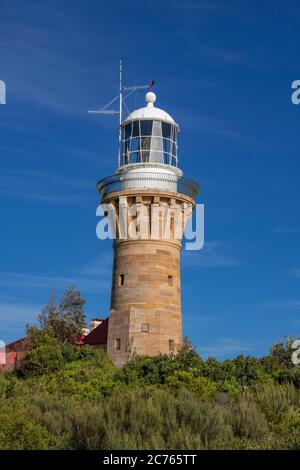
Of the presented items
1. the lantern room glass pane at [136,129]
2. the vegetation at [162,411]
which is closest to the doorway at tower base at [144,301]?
the vegetation at [162,411]

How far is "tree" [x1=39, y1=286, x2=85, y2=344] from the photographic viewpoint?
42344 mm

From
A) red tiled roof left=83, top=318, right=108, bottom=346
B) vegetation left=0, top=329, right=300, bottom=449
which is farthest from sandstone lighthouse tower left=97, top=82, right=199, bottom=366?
vegetation left=0, top=329, right=300, bottom=449

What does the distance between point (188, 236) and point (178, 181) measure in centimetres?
280

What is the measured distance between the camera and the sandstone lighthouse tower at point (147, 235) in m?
35.2

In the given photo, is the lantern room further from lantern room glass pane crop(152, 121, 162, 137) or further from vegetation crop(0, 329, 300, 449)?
vegetation crop(0, 329, 300, 449)

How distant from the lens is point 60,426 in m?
17.9

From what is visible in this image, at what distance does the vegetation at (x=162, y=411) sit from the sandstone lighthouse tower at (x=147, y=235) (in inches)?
170

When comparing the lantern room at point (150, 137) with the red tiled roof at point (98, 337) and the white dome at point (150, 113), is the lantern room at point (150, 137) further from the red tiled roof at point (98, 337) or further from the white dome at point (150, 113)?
the red tiled roof at point (98, 337)

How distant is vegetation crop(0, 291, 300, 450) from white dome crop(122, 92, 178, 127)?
40.2ft

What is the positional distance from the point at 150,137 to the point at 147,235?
4.75 meters

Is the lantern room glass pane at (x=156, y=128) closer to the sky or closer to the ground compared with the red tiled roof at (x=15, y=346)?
closer to the sky

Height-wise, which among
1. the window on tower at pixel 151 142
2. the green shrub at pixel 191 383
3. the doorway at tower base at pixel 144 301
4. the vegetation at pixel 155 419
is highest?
the window on tower at pixel 151 142
